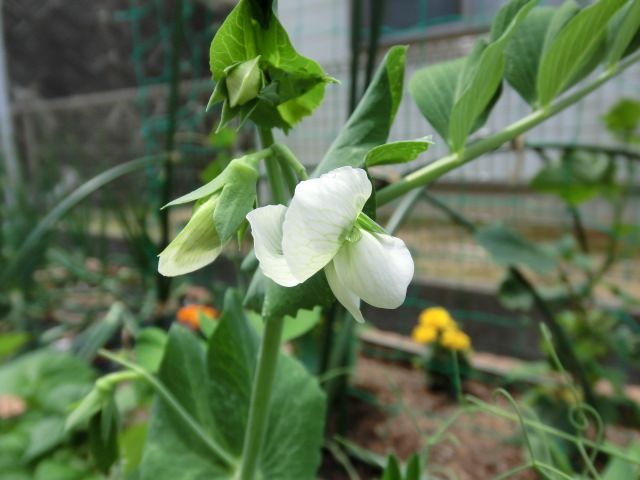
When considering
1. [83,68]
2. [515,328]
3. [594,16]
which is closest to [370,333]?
[515,328]

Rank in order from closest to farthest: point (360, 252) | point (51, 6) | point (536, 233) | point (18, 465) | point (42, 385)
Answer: point (360, 252) → point (18, 465) → point (42, 385) → point (536, 233) → point (51, 6)

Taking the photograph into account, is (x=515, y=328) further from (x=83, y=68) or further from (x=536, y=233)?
(x=83, y=68)

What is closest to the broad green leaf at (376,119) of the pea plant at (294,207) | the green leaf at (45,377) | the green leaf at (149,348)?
the pea plant at (294,207)

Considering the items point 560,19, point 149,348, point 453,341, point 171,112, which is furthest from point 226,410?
point 453,341

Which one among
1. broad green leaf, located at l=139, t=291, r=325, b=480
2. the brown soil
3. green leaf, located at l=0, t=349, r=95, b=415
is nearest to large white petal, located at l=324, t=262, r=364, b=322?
broad green leaf, located at l=139, t=291, r=325, b=480

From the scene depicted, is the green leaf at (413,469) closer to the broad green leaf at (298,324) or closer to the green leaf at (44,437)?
the broad green leaf at (298,324)

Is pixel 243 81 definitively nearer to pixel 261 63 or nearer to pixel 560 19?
pixel 261 63
